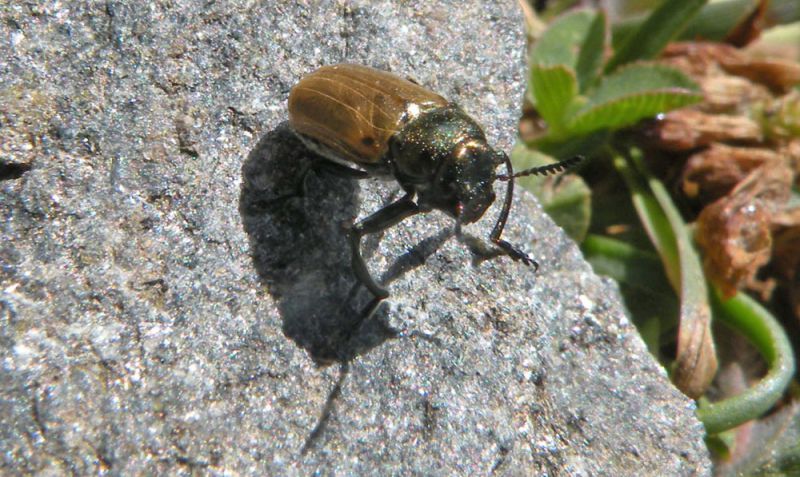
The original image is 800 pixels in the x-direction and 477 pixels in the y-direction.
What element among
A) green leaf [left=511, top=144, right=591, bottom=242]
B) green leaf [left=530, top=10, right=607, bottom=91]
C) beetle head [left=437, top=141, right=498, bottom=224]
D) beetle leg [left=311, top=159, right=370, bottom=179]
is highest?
beetle head [left=437, top=141, right=498, bottom=224]

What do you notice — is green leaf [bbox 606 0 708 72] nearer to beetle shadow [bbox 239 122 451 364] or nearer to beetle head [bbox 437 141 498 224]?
beetle head [bbox 437 141 498 224]

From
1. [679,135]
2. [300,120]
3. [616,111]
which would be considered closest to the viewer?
[300,120]

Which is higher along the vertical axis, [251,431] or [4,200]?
[4,200]

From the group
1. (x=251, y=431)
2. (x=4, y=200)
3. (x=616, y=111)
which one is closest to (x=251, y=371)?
(x=251, y=431)

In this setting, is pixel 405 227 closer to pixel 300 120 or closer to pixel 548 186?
pixel 300 120

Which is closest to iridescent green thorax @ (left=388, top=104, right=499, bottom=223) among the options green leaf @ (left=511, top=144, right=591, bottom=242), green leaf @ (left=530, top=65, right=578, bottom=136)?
green leaf @ (left=511, top=144, right=591, bottom=242)

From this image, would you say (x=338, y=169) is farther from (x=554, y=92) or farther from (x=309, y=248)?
(x=554, y=92)

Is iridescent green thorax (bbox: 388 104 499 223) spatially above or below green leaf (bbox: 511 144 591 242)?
above
